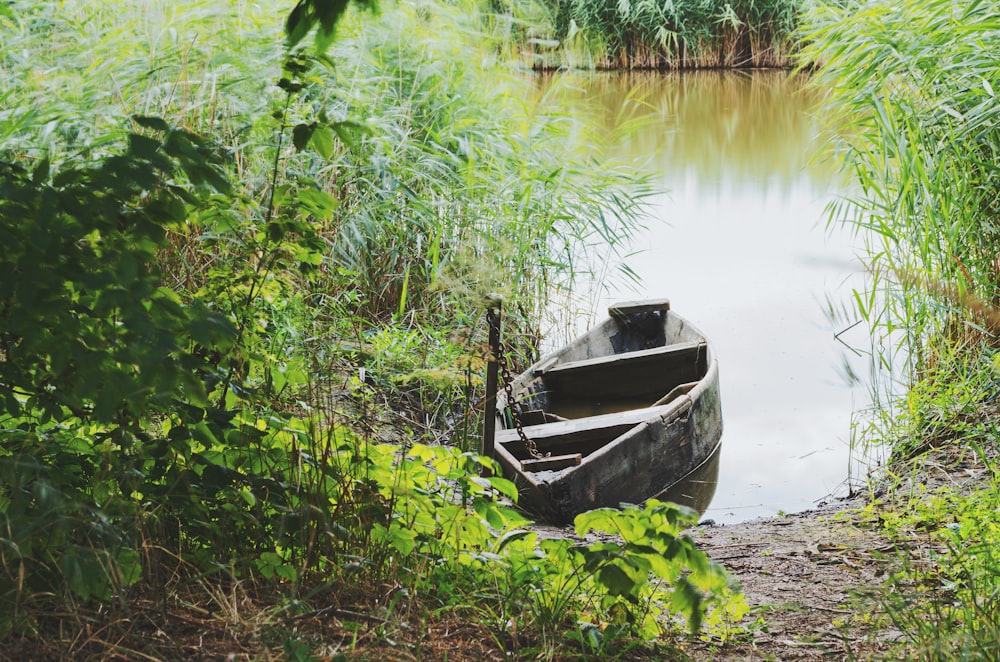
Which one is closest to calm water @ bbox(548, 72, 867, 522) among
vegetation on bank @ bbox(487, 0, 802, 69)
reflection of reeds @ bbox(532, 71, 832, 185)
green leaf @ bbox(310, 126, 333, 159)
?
reflection of reeds @ bbox(532, 71, 832, 185)

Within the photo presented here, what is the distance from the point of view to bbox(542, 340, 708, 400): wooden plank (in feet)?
18.0

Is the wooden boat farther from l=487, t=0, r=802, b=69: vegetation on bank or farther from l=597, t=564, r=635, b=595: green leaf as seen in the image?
l=487, t=0, r=802, b=69: vegetation on bank

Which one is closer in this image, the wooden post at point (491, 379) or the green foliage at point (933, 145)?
the wooden post at point (491, 379)

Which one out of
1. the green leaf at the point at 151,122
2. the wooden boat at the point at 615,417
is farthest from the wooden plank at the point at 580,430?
the green leaf at the point at 151,122

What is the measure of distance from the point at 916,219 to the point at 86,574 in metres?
4.11

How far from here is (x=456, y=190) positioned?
5.15 m

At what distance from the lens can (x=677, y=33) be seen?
1466 cm

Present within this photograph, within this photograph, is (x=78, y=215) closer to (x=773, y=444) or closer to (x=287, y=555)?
(x=287, y=555)

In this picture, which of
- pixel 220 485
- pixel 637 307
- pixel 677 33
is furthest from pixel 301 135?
pixel 677 33

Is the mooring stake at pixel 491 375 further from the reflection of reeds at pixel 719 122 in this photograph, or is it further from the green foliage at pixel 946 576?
the reflection of reeds at pixel 719 122

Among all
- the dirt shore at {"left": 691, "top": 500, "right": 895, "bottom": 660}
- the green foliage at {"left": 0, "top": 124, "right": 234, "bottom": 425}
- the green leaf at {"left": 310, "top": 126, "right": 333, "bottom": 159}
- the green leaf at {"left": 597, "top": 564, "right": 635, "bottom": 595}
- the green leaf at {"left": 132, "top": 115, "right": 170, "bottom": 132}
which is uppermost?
the green leaf at {"left": 132, "top": 115, "right": 170, "bottom": 132}

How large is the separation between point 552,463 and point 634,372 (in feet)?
4.74

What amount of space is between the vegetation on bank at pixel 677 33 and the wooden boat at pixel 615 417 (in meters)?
8.61

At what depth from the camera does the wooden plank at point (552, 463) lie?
4.28 meters
